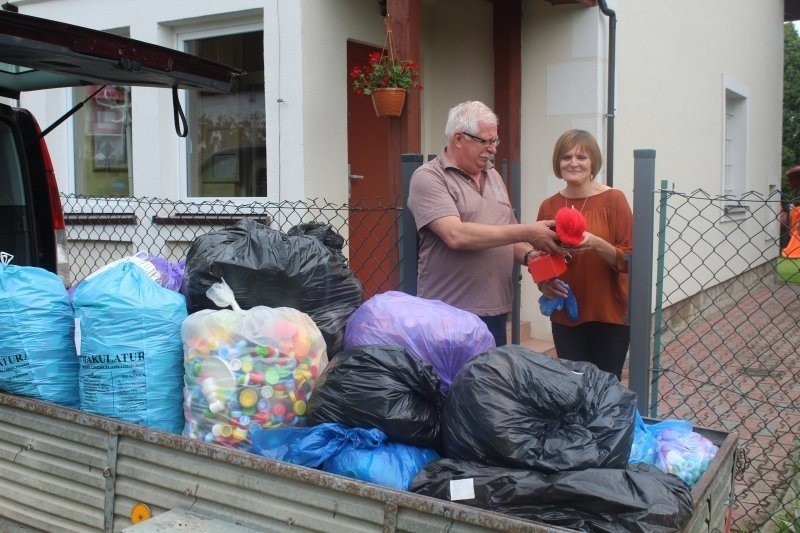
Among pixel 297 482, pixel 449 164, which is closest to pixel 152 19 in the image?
pixel 449 164

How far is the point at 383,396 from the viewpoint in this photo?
2.42 meters

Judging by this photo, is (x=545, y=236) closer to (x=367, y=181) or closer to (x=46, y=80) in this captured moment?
(x=46, y=80)

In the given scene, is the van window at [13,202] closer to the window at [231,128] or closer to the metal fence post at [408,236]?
the metal fence post at [408,236]

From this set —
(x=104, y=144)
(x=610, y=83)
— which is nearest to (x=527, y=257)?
(x=610, y=83)

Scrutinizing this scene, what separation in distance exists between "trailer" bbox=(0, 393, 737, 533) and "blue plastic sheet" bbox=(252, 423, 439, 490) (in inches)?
7.0

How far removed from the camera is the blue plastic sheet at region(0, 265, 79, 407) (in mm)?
2795

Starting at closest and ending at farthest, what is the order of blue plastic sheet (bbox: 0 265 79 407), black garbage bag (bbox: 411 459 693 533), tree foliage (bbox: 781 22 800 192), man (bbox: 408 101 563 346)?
black garbage bag (bbox: 411 459 693 533) < blue plastic sheet (bbox: 0 265 79 407) < man (bbox: 408 101 563 346) < tree foliage (bbox: 781 22 800 192)

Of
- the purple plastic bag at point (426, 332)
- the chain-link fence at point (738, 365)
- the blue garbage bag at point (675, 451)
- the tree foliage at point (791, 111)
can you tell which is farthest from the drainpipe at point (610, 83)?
the tree foliage at point (791, 111)

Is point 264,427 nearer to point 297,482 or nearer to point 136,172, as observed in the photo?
point 297,482

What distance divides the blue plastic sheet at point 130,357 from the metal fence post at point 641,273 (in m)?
1.77

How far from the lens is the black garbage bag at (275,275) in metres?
2.92

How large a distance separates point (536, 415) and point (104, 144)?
6879mm

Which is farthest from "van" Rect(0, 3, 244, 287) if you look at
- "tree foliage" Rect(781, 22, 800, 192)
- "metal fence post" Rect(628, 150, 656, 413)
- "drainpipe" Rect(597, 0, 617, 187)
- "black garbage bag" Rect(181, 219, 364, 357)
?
"tree foliage" Rect(781, 22, 800, 192)

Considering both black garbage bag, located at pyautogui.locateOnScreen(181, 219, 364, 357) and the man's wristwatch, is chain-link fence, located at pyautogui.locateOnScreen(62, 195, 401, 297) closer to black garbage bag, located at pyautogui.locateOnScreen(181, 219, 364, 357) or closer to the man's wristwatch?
the man's wristwatch
